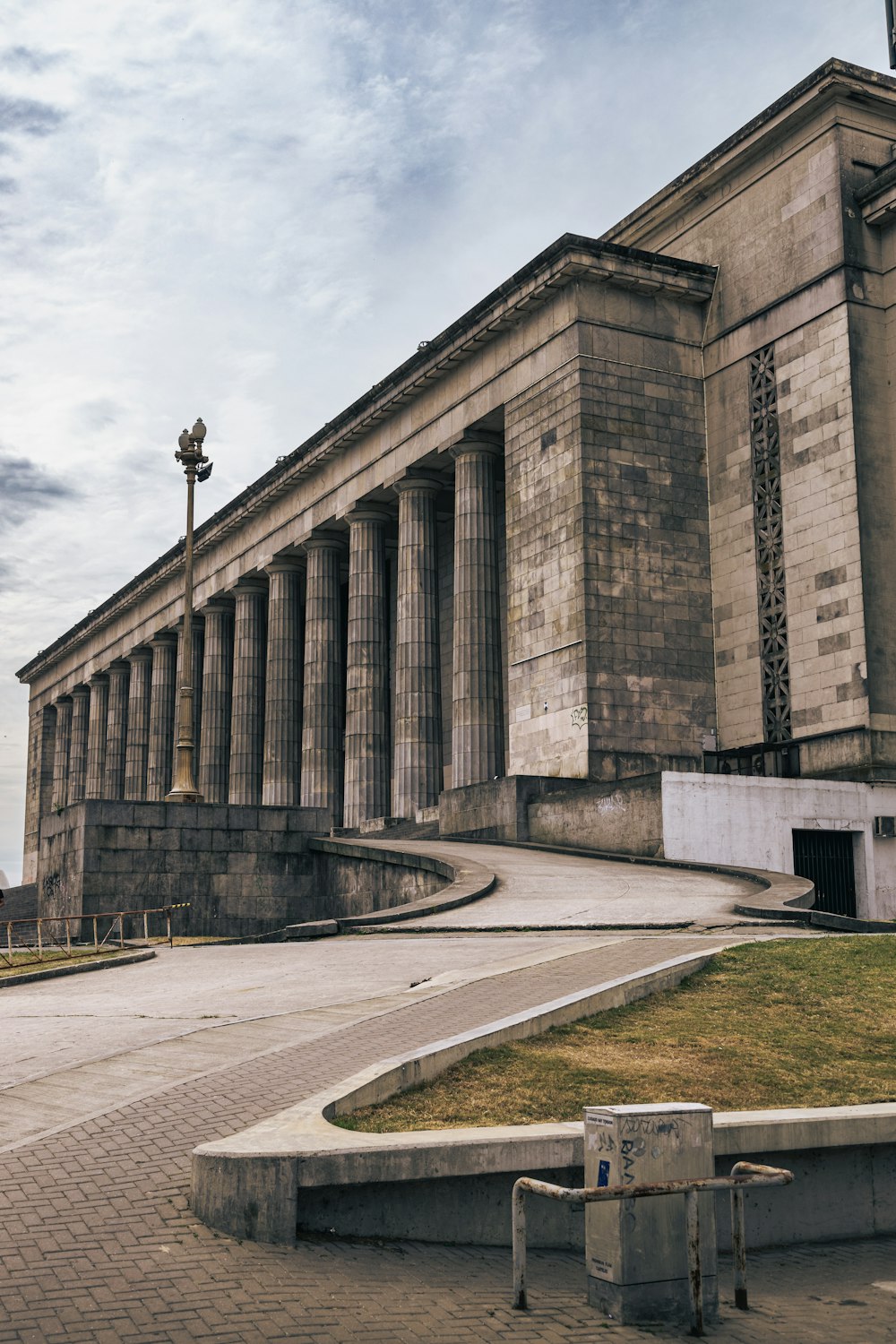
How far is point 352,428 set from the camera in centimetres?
5228

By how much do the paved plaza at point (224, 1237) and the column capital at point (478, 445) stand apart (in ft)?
107

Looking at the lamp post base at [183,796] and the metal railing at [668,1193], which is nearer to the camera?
the metal railing at [668,1193]

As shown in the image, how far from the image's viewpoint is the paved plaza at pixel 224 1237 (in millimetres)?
6387

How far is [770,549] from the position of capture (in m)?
39.7

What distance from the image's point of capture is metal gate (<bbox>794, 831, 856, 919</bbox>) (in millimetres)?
33375

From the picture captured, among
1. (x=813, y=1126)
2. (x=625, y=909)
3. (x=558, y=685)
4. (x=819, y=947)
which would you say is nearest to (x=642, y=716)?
(x=558, y=685)

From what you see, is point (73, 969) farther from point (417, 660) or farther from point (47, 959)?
point (417, 660)

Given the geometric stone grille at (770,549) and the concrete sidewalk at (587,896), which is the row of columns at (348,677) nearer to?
the geometric stone grille at (770,549)

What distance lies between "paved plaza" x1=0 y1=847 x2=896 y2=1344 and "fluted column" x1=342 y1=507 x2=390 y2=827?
116 ft

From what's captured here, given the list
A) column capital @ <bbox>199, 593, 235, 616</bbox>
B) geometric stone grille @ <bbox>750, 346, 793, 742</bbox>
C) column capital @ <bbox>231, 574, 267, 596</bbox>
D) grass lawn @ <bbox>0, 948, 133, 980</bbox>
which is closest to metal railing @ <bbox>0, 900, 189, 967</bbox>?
grass lawn @ <bbox>0, 948, 133, 980</bbox>

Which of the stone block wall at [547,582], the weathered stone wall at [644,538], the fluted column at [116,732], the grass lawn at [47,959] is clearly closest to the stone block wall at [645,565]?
the weathered stone wall at [644,538]

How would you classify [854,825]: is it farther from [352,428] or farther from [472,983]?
[352,428]

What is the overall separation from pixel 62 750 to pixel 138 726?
19655 mm

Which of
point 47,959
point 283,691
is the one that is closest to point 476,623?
point 283,691
